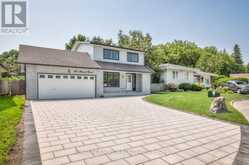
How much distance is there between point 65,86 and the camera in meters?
14.4

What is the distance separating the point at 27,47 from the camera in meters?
15.7

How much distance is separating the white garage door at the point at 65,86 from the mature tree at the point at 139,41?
15.9 metres

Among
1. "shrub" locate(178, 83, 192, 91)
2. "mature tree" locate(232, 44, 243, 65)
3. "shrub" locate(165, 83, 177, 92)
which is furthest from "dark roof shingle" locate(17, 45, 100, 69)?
"mature tree" locate(232, 44, 243, 65)

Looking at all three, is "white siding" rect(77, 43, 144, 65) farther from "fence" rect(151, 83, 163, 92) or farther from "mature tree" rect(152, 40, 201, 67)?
"mature tree" rect(152, 40, 201, 67)

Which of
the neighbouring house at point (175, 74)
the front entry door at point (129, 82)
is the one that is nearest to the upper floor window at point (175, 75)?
the neighbouring house at point (175, 74)

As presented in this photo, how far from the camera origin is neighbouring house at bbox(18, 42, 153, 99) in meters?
13.2

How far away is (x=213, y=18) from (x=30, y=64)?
52.5ft

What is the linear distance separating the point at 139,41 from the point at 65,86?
68.9 feet

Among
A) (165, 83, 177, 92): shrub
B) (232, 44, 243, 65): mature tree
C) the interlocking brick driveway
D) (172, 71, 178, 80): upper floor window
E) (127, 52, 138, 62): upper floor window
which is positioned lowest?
the interlocking brick driveway

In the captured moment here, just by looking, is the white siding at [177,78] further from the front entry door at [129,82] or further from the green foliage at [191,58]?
the green foliage at [191,58]

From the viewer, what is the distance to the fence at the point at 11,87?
14.4 m

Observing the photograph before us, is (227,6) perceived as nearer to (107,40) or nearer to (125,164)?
(125,164)

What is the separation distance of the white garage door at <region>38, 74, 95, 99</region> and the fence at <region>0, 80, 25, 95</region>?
3.33 metres

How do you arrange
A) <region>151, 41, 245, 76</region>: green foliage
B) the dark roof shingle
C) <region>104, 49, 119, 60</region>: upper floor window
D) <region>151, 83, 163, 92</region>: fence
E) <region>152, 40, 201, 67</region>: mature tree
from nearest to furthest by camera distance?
the dark roof shingle
<region>104, 49, 119, 60</region>: upper floor window
<region>151, 83, 163, 92</region>: fence
<region>152, 40, 201, 67</region>: mature tree
<region>151, 41, 245, 76</region>: green foliage
